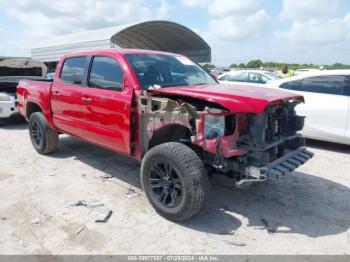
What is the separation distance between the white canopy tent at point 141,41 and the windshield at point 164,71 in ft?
58.5

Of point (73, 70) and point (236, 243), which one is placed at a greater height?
point (73, 70)

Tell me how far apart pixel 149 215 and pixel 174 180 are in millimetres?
554

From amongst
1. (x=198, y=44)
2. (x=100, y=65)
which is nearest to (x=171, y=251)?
(x=100, y=65)

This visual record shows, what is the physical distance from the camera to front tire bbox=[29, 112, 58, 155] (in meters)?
5.83

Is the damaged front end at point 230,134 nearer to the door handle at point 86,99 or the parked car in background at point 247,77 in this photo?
the door handle at point 86,99

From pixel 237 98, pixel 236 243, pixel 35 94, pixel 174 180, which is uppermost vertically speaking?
pixel 237 98

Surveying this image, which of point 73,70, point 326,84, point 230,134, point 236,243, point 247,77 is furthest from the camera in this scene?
point 247,77

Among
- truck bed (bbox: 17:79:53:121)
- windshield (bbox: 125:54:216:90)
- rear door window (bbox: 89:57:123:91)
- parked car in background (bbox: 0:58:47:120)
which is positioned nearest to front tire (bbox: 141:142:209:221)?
windshield (bbox: 125:54:216:90)

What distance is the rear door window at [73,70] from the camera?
4.90 meters

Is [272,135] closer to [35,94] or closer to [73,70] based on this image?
[73,70]

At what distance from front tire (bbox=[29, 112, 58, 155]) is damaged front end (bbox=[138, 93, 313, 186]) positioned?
8.47ft

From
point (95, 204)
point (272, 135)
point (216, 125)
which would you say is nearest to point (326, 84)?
point (272, 135)

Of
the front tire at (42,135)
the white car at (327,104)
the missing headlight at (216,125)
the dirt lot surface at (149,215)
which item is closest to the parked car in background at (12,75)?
the front tire at (42,135)

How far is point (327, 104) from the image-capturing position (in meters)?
6.34
